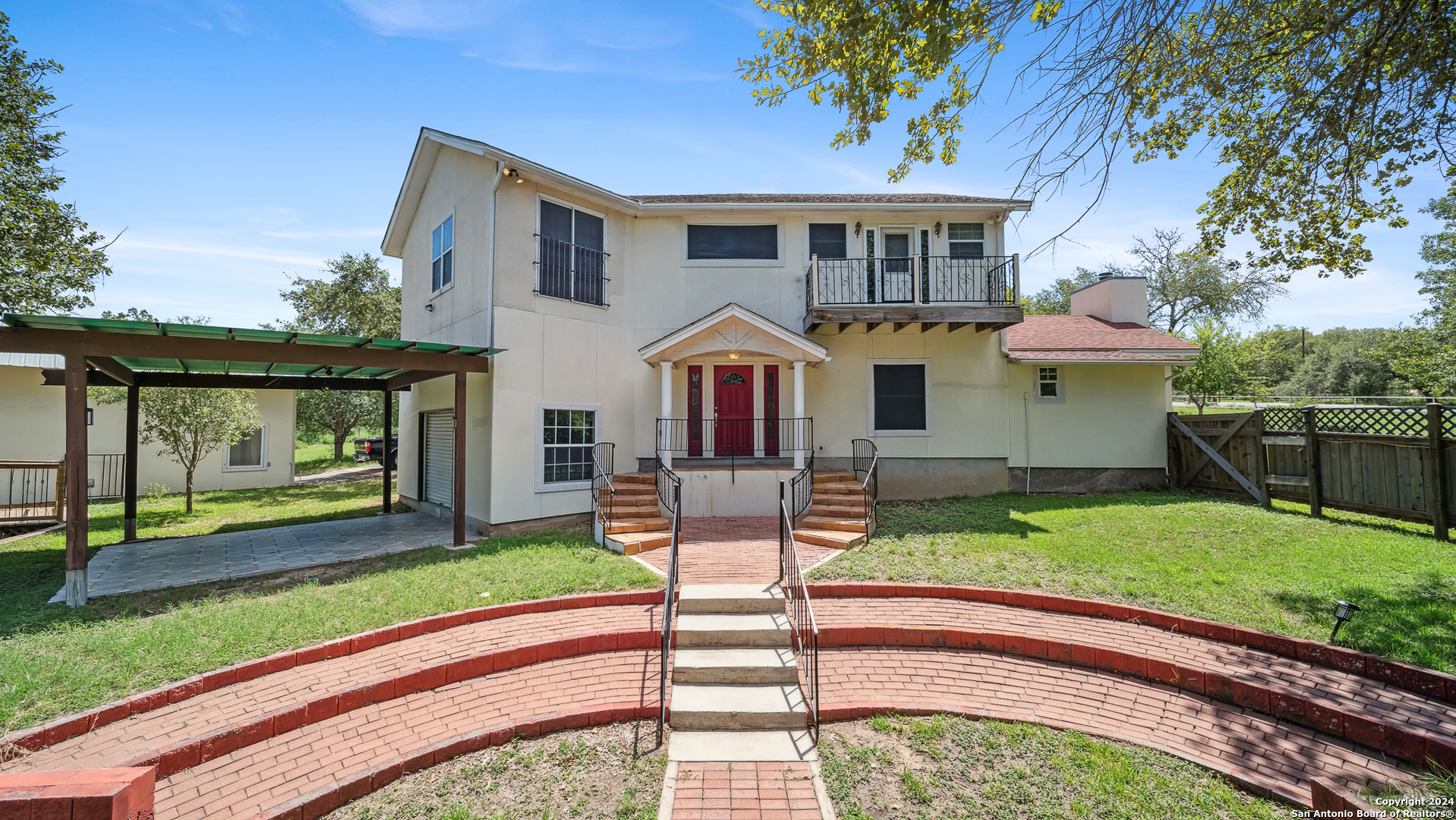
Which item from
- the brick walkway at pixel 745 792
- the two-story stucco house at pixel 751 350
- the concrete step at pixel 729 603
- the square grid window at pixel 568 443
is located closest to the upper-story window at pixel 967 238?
the two-story stucco house at pixel 751 350

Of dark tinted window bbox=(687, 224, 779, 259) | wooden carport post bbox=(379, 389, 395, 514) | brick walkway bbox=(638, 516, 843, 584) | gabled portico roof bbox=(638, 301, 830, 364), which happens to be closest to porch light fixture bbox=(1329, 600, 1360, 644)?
brick walkway bbox=(638, 516, 843, 584)

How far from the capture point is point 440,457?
1249 centimetres

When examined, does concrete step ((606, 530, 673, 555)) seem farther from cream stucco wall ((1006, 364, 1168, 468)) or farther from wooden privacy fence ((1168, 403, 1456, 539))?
wooden privacy fence ((1168, 403, 1456, 539))

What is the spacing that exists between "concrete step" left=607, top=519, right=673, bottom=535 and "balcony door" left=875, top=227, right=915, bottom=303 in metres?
6.84

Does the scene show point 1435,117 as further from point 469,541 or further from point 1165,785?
point 469,541

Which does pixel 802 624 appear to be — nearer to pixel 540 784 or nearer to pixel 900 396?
pixel 540 784

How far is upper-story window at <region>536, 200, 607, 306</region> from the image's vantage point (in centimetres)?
1087

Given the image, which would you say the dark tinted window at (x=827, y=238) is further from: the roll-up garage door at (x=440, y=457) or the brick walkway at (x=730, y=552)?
the roll-up garage door at (x=440, y=457)

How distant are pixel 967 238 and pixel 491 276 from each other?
10094 millimetres

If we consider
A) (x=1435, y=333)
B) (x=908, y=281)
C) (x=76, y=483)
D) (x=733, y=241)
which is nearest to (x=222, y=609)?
(x=76, y=483)

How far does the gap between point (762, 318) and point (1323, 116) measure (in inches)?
303

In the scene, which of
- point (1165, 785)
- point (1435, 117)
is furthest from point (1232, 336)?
point (1165, 785)

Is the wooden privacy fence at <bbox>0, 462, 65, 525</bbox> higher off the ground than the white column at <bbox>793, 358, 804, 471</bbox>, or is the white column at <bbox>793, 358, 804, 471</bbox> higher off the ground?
the white column at <bbox>793, 358, 804, 471</bbox>

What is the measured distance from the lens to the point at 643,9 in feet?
22.7
